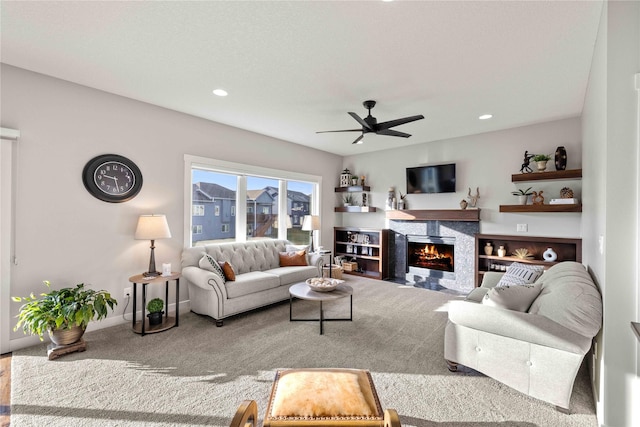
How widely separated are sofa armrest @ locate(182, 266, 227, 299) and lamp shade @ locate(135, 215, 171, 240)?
1.91 feet

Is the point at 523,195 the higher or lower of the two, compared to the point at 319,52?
lower

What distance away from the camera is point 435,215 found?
17.7ft

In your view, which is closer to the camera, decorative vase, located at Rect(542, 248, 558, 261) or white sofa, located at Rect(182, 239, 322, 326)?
white sofa, located at Rect(182, 239, 322, 326)

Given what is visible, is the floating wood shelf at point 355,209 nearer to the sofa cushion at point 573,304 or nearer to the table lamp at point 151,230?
the table lamp at point 151,230

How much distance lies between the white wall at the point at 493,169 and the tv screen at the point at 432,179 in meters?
0.13

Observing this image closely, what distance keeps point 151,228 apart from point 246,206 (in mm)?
1786

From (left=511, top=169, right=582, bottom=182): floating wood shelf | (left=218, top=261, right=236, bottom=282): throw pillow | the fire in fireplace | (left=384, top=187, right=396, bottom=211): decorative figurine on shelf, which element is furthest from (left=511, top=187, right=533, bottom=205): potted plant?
(left=218, top=261, right=236, bottom=282): throw pillow

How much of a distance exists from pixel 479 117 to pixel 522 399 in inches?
139

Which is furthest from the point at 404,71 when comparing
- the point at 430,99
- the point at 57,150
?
the point at 57,150

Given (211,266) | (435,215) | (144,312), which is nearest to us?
(144,312)

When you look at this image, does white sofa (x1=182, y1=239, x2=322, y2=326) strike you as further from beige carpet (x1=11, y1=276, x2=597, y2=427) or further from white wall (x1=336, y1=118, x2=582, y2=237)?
white wall (x1=336, y1=118, x2=582, y2=237)

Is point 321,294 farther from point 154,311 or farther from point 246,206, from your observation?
point 246,206

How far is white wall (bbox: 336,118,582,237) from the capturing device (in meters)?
4.30

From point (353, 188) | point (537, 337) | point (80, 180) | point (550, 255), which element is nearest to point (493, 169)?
point (550, 255)
